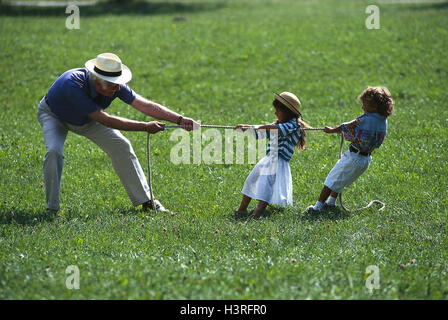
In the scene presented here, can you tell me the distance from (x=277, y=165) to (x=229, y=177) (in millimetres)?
1679

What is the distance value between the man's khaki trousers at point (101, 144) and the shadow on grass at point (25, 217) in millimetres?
179

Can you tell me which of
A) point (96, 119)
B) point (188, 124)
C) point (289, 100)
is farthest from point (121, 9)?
point (289, 100)

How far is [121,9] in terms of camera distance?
24328 millimetres

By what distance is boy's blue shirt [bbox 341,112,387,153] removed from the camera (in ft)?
22.2

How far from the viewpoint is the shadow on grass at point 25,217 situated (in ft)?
21.5

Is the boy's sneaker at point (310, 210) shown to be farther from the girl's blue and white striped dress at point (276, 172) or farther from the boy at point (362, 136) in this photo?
the girl's blue and white striped dress at point (276, 172)

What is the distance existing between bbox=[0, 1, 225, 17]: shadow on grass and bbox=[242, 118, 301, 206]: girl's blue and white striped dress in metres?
17.3

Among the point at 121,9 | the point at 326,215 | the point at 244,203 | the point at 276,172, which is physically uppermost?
the point at 121,9

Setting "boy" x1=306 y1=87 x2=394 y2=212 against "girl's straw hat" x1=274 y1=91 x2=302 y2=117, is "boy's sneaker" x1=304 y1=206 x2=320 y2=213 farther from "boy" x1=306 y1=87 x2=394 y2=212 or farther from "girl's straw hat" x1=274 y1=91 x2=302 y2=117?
"girl's straw hat" x1=274 y1=91 x2=302 y2=117

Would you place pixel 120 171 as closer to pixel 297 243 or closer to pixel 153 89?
pixel 297 243

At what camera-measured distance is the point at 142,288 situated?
4.56m

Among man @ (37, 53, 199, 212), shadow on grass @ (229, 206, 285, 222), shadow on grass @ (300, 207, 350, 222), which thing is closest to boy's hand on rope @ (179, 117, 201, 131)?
man @ (37, 53, 199, 212)

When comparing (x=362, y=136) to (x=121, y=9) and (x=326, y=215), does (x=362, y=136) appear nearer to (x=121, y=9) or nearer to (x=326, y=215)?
(x=326, y=215)

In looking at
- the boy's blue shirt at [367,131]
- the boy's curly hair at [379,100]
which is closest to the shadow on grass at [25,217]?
the boy's blue shirt at [367,131]
